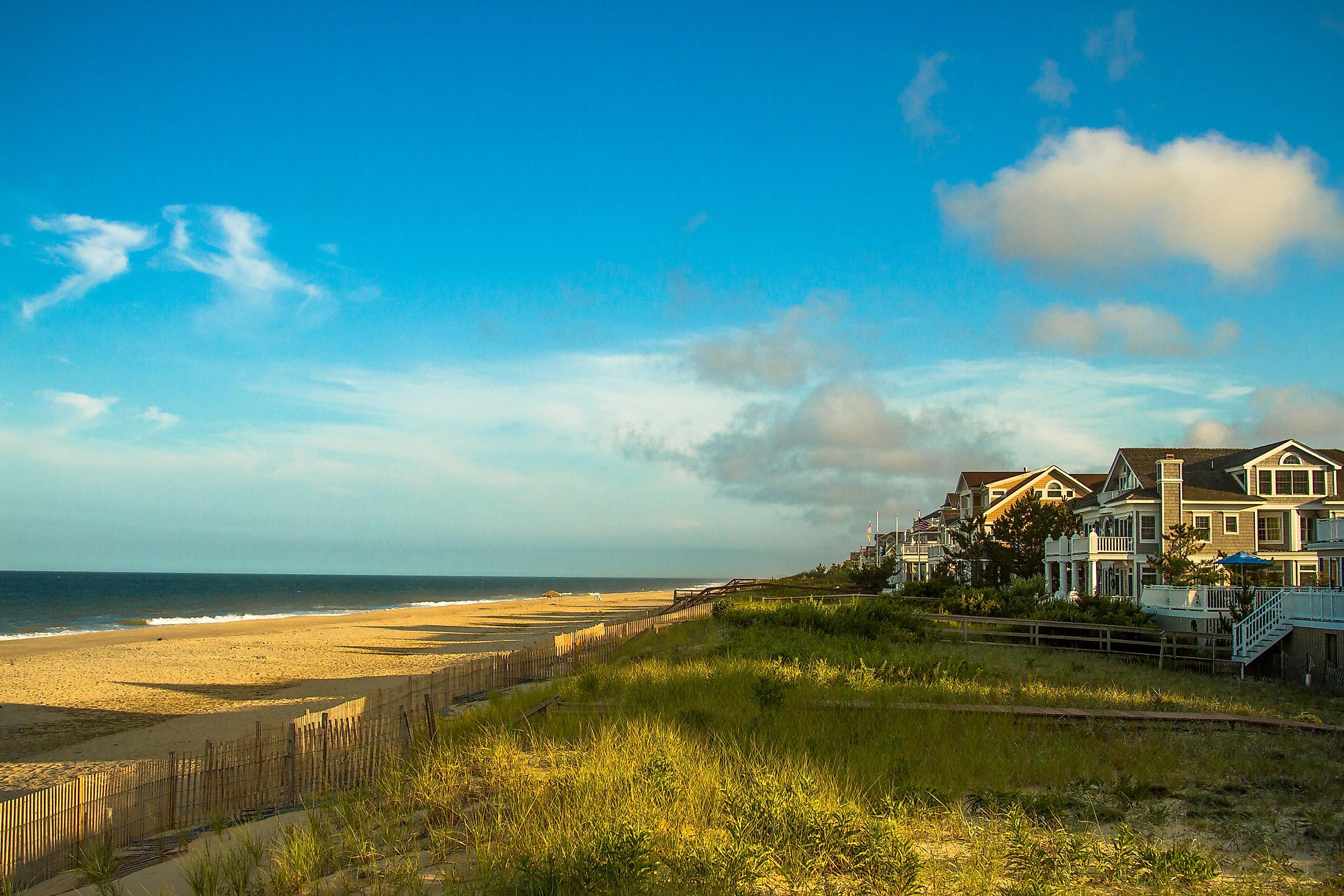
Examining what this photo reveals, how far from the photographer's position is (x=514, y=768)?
895 centimetres

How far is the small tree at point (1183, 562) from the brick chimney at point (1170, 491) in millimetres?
320

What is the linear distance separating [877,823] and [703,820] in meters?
1.38

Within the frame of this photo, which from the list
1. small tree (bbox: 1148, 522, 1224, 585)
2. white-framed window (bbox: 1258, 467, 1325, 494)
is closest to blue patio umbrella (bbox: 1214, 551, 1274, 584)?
small tree (bbox: 1148, 522, 1224, 585)

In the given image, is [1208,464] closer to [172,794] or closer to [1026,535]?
[1026,535]

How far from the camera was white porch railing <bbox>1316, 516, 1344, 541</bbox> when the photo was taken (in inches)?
1261

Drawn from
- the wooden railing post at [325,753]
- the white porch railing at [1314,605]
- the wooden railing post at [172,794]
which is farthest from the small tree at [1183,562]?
the wooden railing post at [172,794]

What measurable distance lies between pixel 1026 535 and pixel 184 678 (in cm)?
3608

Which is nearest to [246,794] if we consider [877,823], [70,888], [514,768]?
[70,888]

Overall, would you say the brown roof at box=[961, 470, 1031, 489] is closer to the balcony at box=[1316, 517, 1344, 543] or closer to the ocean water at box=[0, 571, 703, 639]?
the balcony at box=[1316, 517, 1344, 543]

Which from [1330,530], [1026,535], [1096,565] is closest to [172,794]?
[1330,530]

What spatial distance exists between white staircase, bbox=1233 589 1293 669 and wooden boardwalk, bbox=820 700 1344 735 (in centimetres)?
1410

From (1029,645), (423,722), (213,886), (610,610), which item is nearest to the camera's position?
(213,886)

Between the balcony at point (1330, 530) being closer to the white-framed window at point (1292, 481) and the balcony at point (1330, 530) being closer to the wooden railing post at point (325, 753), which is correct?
the white-framed window at point (1292, 481)

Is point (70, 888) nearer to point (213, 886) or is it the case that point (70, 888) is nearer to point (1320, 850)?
point (213, 886)
